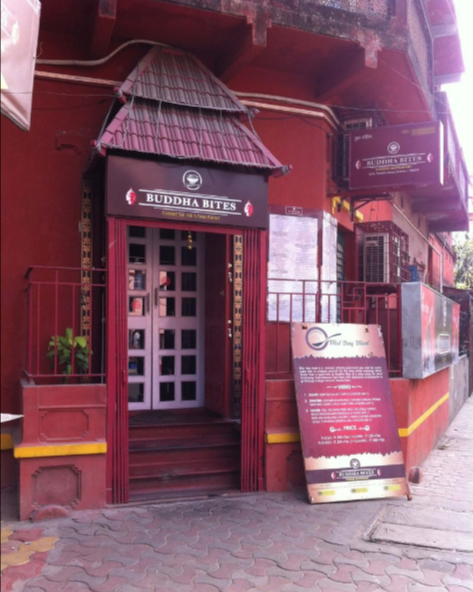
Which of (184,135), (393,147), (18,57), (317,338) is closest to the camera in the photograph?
(18,57)

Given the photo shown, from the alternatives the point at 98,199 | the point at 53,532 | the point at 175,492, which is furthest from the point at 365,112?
the point at 53,532

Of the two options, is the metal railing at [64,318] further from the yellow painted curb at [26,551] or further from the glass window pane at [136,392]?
the yellow painted curb at [26,551]

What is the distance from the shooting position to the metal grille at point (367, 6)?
736cm

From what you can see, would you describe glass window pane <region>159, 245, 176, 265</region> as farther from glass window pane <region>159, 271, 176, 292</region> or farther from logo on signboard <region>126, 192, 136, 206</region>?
logo on signboard <region>126, 192, 136, 206</region>

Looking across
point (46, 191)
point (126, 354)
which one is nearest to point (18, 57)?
point (126, 354)

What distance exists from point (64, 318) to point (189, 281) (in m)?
1.90

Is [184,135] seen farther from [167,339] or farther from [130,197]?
[167,339]

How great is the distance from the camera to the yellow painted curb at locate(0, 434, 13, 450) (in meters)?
5.93

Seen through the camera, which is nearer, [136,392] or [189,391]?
[136,392]

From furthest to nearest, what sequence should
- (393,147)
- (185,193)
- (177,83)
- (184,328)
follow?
(393,147) < (184,328) < (177,83) < (185,193)

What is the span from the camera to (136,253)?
755 cm

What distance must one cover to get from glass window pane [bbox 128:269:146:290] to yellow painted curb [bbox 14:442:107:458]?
97.1 inches

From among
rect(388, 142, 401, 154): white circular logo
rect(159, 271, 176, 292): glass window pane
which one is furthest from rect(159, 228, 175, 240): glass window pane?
rect(388, 142, 401, 154): white circular logo

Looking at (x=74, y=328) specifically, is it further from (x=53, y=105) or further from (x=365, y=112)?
(x=365, y=112)
